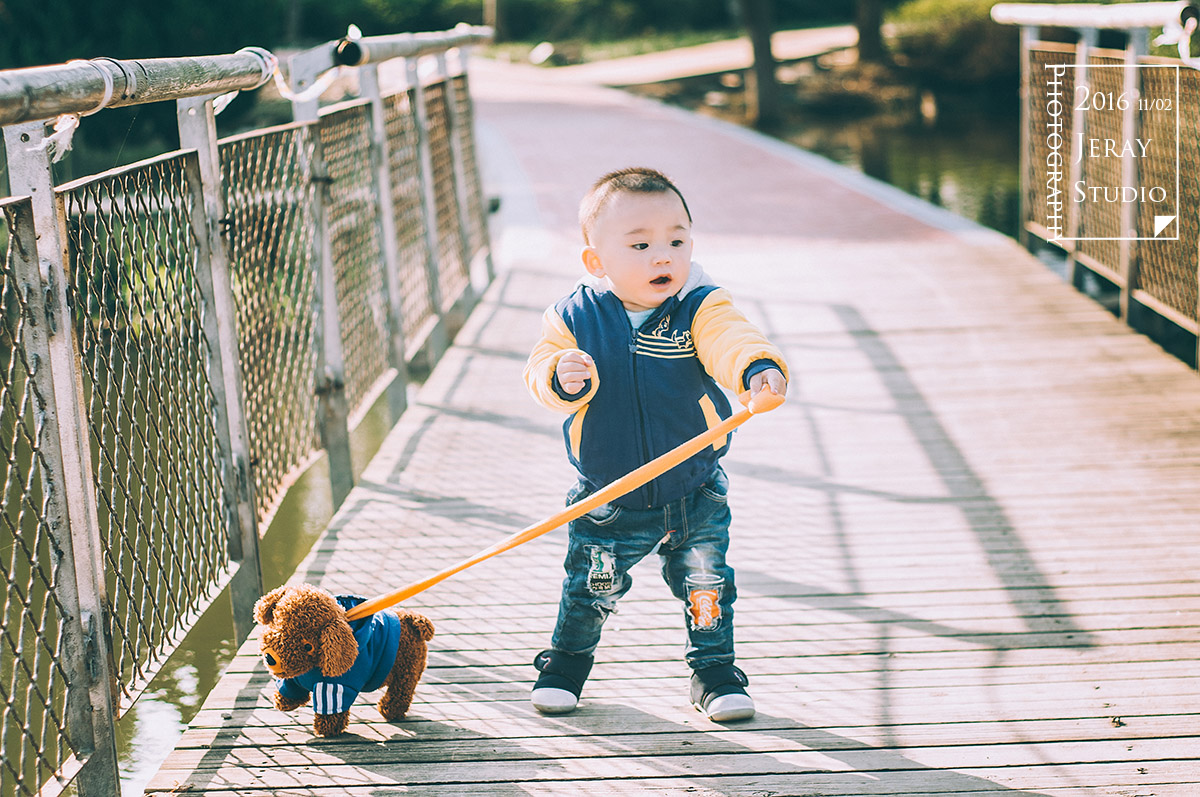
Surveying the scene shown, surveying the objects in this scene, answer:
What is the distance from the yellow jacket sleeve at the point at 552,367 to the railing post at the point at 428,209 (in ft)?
11.7

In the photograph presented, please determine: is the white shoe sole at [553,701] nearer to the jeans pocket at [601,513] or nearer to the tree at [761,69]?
the jeans pocket at [601,513]

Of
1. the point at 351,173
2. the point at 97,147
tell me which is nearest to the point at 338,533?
the point at 351,173

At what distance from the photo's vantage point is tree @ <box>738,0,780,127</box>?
1898 cm

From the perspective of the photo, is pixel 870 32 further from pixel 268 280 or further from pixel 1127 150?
pixel 268 280

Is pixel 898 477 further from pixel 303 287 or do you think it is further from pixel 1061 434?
pixel 303 287

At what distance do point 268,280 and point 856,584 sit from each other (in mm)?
2020

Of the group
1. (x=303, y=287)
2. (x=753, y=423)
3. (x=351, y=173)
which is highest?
(x=351, y=173)

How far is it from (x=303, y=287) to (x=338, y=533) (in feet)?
2.84

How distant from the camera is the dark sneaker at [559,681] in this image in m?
2.77

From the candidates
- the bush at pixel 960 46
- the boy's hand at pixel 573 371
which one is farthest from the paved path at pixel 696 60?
the boy's hand at pixel 573 371

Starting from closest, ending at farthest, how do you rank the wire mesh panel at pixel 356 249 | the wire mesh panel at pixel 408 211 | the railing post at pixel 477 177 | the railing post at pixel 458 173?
the wire mesh panel at pixel 356 249, the wire mesh panel at pixel 408 211, the railing post at pixel 458 173, the railing post at pixel 477 177

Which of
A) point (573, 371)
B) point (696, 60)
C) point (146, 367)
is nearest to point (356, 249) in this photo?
point (146, 367)

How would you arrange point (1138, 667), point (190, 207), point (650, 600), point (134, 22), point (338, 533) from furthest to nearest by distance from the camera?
1. point (134, 22)
2. point (338, 533)
3. point (650, 600)
4. point (190, 207)
5. point (1138, 667)

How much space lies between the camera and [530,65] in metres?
28.0
